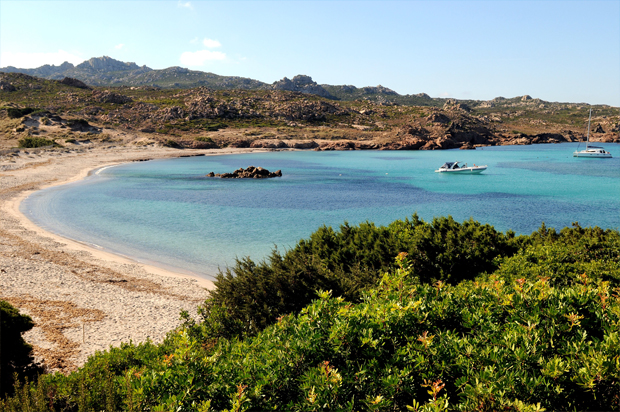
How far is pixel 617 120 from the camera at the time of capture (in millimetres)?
126000

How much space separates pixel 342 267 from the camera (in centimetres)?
958

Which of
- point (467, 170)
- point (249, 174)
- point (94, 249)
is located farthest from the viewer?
point (467, 170)

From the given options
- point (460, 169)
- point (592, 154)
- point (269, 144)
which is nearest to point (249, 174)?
point (460, 169)

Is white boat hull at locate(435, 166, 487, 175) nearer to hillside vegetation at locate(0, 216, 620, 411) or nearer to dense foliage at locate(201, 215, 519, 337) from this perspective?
dense foliage at locate(201, 215, 519, 337)

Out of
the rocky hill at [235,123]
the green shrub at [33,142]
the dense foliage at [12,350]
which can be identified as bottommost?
the dense foliage at [12,350]

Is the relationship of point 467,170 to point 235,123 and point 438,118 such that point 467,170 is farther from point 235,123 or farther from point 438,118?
point 438,118

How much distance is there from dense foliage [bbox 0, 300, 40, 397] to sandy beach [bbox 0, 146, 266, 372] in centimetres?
169

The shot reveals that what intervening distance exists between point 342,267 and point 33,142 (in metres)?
66.7

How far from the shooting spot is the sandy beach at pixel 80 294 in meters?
9.02

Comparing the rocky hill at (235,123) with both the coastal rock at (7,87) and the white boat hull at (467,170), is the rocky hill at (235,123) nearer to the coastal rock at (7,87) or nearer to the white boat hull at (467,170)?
the coastal rock at (7,87)

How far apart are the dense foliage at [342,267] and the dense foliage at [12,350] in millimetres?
2709

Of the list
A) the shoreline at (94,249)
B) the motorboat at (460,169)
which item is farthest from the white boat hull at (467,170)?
the shoreline at (94,249)

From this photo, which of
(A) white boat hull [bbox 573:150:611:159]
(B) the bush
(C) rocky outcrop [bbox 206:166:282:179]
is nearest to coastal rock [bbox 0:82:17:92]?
(C) rocky outcrop [bbox 206:166:282:179]

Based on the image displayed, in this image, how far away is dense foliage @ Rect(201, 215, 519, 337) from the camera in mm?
7371
